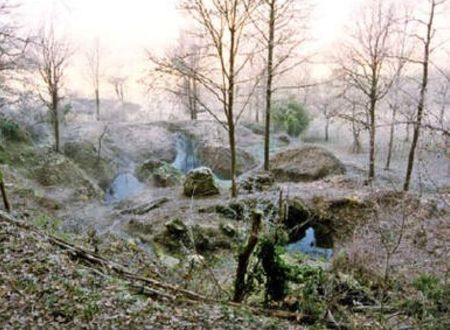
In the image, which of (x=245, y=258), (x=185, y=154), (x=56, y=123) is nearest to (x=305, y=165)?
(x=185, y=154)

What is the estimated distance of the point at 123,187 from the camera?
69.4 ft

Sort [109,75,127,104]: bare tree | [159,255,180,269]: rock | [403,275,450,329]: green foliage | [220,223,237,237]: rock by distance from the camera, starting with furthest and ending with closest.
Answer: [109,75,127,104]: bare tree < [220,223,237,237]: rock < [159,255,180,269]: rock < [403,275,450,329]: green foliage

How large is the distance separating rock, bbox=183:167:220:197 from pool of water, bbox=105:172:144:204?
17.3ft

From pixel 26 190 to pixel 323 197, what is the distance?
413 inches

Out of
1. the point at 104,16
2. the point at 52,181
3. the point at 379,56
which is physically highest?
the point at 104,16

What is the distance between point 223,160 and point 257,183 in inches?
326

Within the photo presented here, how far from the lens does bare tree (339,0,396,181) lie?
54.4 ft

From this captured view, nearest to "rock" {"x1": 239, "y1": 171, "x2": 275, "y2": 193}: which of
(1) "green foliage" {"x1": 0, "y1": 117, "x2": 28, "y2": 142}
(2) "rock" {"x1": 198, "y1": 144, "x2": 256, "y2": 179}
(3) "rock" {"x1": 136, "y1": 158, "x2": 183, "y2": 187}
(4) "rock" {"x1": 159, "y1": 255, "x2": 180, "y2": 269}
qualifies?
(3) "rock" {"x1": 136, "y1": 158, "x2": 183, "y2": 187}

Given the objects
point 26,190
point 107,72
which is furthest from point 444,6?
point 107,72

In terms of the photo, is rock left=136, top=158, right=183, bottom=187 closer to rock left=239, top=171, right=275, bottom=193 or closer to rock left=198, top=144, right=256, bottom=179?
rock left=198, top=144, right=256, bottom=179

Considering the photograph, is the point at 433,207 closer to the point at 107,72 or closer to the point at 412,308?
the point at 412,308

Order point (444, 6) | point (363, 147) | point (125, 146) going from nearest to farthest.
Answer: point (444, 6) < point (125, 146) < point (363, 147)

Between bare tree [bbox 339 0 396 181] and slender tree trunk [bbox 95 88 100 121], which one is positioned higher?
bare tree [bbox 339 0 396 181]

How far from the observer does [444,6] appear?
47.8ft
